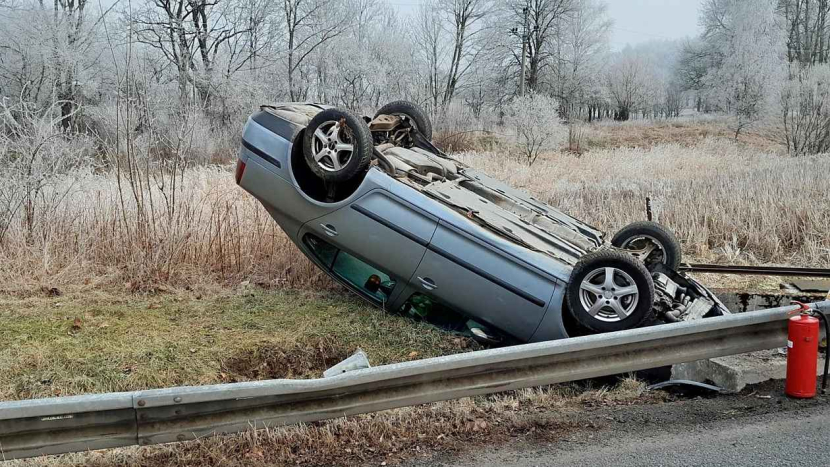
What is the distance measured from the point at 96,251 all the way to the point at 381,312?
3.42 metres

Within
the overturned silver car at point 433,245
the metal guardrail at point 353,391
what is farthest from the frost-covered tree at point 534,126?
the metal guardrail at point 353,391

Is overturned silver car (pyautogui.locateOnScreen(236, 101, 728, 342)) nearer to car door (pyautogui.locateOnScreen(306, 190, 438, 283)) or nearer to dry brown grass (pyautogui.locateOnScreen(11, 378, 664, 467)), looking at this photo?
car door (pyautogui.locateOnScreen(306, 190, 438, 283))

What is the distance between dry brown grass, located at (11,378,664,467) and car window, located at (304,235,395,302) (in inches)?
70.7

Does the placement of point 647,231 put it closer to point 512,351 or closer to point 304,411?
point 512,351

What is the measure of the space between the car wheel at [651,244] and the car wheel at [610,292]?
1.28 metres

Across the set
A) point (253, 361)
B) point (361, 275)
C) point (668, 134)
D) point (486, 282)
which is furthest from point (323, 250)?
point (668, 134)

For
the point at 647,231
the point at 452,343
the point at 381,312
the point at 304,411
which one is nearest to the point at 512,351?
the point at 304,411

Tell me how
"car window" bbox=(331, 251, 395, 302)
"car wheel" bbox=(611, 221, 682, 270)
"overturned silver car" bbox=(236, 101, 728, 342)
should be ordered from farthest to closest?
"car wheel" bbox=(611, 221, 682, 270), "car window" bbox=(331, 251, 395, 302), "overturned silver car" bbox=(236, 101, 728, 342)

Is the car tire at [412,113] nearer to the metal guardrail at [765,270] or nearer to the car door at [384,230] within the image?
the car door at [384,230]

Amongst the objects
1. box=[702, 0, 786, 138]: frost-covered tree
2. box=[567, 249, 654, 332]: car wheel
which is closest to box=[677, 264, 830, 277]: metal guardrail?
box=[567, 249, 654, 332]: car wheel

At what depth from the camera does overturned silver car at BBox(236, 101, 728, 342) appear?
191 inches

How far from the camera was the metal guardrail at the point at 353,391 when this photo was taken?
3.07m

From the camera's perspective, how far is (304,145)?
533 centimetres

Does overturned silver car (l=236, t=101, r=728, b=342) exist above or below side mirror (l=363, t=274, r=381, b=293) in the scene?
above
